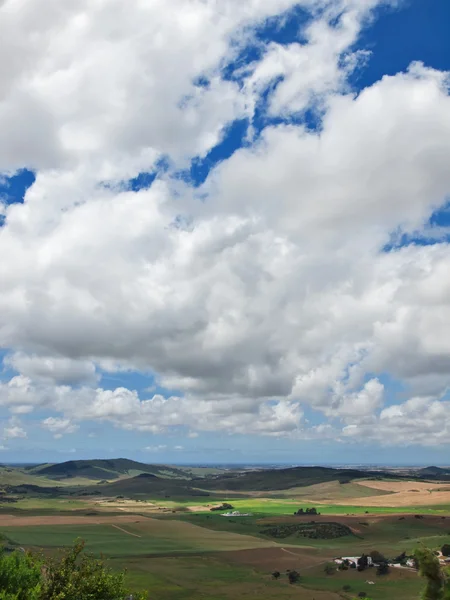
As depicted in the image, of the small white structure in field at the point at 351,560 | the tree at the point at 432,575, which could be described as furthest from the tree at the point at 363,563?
the tree at the point at 432,575

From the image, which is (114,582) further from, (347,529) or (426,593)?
(347,529)

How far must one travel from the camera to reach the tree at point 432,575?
3108 cm

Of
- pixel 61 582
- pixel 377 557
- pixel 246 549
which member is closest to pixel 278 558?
pixel 246 549

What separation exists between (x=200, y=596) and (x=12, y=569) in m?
56.8

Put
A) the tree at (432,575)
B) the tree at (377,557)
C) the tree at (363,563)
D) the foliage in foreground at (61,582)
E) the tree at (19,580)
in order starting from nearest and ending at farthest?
the tree at (432,575) < the tree at (19,580) < the foliage in foreground at (61,582) < the tree at (363,563) < the tree at (377,557)

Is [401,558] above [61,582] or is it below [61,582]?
below

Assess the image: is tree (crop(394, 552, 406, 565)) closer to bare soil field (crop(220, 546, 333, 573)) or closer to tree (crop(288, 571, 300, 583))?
bare soil field (crop(220, 546, 333, 573))

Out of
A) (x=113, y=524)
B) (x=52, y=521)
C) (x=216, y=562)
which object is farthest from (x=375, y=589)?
(x=52, y=521)

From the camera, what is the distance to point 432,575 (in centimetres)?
3155

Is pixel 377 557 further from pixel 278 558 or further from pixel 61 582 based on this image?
pixel 61 582

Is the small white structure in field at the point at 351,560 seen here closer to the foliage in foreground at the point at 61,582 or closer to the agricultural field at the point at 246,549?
the agricultural field at the point at 246,549

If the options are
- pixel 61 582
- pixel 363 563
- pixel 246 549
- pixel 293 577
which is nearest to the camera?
pixel 61 582

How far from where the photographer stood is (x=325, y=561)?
123 m

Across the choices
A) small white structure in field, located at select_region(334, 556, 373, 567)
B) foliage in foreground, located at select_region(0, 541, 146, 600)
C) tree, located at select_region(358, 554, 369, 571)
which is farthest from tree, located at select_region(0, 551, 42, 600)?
small white structure in field, located at select_region(334, 556, 373, 567)
